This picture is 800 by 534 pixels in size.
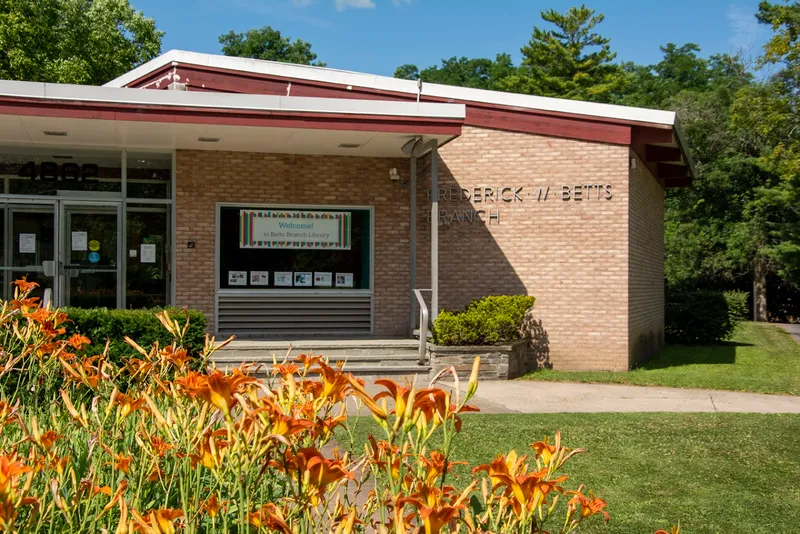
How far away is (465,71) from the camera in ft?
215

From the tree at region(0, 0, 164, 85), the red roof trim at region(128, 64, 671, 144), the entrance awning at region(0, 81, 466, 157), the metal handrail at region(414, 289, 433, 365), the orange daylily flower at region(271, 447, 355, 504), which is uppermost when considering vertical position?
the tree at region(0, 0, 164, 85)

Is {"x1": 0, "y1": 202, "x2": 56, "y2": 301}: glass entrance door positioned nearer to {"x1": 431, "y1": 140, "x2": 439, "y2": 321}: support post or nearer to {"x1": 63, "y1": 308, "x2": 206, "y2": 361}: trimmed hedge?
{"x1": 63, "y1": 308, "x2": 206, "y2": 361}: trimmed hedge

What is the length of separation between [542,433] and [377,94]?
364 inches

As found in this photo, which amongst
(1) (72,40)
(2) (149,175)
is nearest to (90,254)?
(2) (149,175)

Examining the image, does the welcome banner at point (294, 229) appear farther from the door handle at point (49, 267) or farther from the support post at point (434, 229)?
the door handle at point (49, 267)

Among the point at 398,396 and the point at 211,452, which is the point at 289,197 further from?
the point at 398,396

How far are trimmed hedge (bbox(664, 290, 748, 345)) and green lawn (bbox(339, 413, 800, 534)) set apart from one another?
12.6 metres

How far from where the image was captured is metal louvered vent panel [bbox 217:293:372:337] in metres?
14.6

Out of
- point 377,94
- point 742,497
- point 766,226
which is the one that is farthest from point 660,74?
point 742,497

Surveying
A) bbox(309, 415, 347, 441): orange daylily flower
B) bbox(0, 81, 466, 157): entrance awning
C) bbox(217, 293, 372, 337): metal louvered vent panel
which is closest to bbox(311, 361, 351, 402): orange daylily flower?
bbox(309, 415, 347, 441): orange daylily flower

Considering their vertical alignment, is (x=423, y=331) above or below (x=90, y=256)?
below

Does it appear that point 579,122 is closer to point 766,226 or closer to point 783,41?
point 783,41

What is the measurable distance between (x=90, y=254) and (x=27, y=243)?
1.01 m

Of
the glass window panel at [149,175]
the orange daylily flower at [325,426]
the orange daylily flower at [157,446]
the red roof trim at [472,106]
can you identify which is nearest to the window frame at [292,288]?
the glass window panel at [149,175]
